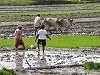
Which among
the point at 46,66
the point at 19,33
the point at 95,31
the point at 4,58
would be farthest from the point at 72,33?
the point at 46,66

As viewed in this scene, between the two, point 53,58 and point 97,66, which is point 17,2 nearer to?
point 53,58

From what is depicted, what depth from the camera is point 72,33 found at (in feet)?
122

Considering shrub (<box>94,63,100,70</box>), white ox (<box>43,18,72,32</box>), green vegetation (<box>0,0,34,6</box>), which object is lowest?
green vegetation (<box>0,0,34,6</box>)

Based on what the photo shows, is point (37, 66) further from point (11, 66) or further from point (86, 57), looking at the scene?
point (86, 57)

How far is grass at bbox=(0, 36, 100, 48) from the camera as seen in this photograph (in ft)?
98.5

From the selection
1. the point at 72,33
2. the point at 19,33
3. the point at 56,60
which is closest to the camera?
the point at 56,60

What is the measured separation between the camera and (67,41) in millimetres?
31484

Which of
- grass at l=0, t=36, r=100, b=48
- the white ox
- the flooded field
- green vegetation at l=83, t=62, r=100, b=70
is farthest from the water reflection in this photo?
the white ox

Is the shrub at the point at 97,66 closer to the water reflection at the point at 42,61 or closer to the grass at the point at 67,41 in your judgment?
the water reflection at the point at 42,61

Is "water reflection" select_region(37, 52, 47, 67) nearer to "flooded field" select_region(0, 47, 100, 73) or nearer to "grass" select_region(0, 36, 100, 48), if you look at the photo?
"flooded field" select_region(0, 47, 100, 73)

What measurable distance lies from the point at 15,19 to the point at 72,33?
47.2 feet

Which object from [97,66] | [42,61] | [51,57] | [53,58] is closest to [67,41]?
[51,57]

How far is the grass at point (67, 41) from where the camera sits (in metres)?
30.0

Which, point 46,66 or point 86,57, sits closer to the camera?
point 46,66
